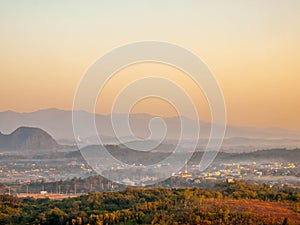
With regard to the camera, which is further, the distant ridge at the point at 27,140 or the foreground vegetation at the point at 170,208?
the distant ridge at the point at 27,140

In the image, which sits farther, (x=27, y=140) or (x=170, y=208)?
(x=27, y=140)

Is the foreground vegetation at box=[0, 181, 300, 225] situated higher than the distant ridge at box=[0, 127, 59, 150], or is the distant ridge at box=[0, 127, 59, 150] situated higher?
the distant ridge at box=[0, 127, 59, 150]

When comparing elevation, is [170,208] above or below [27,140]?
below

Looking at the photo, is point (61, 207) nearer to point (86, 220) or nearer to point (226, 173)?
point (86, 220)

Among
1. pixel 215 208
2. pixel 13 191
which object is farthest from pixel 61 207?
pixel 13 191
